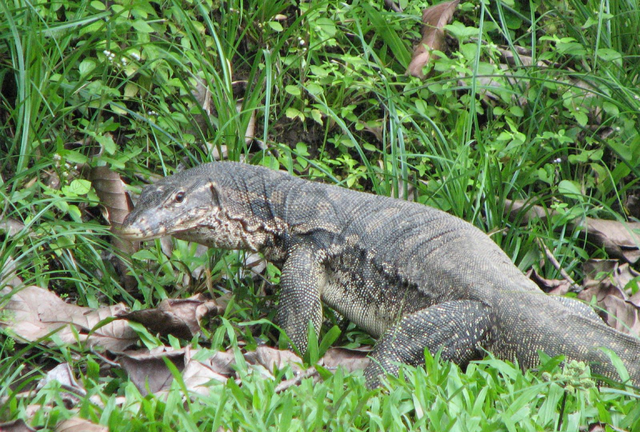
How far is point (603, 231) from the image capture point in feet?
19.3

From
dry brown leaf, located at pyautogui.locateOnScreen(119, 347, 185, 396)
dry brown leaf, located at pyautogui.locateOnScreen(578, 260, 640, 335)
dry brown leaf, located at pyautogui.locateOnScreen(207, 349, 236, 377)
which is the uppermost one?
dry brown leaf, located at pyautogui.locateOnScreen(119, 347, 185, 396)

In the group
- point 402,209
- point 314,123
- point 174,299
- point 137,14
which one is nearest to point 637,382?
point 402,209

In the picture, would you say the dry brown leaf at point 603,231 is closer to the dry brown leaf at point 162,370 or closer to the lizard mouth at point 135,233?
the lizard mouth at point 135,233

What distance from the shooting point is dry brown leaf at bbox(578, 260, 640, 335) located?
496cm

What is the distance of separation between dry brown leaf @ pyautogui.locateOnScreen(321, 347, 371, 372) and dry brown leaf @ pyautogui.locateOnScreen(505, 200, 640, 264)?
1.81 metres

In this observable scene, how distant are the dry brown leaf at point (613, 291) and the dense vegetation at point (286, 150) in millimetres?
197

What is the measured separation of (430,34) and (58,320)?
4.43 meters

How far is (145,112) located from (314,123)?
5.33 feet

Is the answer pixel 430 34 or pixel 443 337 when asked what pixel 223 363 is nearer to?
pixel 443 337

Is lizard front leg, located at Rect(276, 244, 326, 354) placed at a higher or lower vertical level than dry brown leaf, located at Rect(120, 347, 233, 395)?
lower

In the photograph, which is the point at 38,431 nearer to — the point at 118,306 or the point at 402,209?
the point at 118,306

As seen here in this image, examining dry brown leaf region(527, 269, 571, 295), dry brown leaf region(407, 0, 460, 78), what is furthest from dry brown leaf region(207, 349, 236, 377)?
dry brown leaf region(407, 0, 460, 78)

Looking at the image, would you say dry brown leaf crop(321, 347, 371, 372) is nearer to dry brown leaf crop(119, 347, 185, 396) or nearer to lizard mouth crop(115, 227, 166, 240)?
dry brown leaf crop(119, 347, 185, 396)

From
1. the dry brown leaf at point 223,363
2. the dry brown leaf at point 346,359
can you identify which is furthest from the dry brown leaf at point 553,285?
the dry brown leaf at point 223,363
